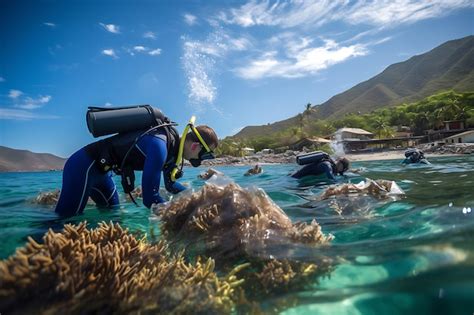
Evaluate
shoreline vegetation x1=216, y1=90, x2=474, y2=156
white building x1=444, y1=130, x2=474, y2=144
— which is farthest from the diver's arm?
shoreline vegetation x1=216, y1=90, x2=474, y2=156

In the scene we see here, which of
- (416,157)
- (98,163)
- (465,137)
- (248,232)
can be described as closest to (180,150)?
(98,163)

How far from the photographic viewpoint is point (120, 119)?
437 centimetres

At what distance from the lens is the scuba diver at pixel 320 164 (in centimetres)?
815

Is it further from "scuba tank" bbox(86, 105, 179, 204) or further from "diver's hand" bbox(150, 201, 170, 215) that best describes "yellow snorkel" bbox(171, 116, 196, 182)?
"diver's hand" bbox(150, 201, 170, 215)

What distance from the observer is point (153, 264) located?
6.56 ft

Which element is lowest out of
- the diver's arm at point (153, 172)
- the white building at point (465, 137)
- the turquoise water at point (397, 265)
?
the white building at point (465, 137)

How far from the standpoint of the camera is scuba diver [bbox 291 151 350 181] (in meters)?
8.15

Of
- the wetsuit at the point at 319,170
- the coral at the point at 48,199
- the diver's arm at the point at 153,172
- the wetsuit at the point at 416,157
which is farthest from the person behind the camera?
the wetsuit at the point at 416,157

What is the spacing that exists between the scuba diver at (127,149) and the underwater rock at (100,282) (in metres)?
2.30

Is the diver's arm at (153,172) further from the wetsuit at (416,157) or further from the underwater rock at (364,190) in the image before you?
the wetsuit at (416,157)

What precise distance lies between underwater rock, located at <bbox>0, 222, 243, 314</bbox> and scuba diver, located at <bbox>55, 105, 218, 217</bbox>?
90.7 inches

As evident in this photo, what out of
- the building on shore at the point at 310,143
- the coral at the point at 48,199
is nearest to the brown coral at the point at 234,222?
the coral at the point at 48,199

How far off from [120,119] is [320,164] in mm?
5419

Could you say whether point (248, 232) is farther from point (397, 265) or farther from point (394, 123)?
point (394, 123)
